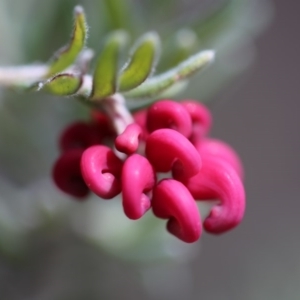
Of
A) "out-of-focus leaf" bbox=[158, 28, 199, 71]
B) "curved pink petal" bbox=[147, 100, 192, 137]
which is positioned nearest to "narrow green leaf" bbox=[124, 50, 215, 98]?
"curved pink petal" bbox=[147, 100, 192, 137]

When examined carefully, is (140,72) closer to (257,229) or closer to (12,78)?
(12,78)

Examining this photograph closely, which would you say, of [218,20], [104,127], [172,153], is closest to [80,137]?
[104,127]

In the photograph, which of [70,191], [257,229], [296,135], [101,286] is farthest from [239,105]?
[70,191]

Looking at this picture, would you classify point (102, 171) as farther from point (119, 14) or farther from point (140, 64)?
point (119, 14)

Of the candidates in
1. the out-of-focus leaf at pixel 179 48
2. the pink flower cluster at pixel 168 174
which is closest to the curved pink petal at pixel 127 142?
the pink flower cluster at pixel 168 174

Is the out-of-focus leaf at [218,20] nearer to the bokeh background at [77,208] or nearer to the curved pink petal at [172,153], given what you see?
the bokeh background at [77,208]

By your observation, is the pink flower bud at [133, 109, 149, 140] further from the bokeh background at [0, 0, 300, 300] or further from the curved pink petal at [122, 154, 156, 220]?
the bokeh background at [0, 0, 300, 300]
